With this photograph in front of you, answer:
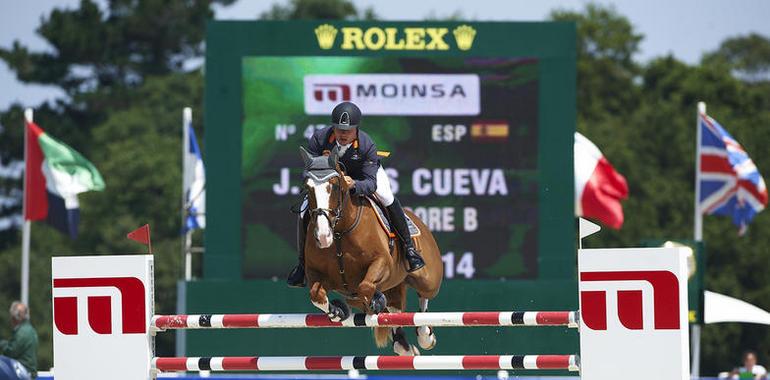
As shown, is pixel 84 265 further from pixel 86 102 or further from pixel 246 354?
pixel 86 102

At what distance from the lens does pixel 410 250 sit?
34.0 feet

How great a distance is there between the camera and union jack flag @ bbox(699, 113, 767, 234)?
2038cm

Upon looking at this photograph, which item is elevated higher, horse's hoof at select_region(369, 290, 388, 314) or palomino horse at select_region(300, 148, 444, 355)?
palomino horse at select_region(300, 148, 444, 355)

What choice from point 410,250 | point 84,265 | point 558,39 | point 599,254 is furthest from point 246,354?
point 599,254

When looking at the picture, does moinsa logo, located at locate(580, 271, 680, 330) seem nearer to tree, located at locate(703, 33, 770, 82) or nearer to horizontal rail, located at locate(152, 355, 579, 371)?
horizontal rail, located at locate(152, 355, 579, 371)

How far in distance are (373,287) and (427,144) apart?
19.4 ft

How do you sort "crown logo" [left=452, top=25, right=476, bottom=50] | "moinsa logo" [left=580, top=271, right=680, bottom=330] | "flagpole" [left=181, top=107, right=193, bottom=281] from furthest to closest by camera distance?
"flagpole" [left=181, top=107, right=193, bottom=281] → "crown logo" [left=452, top=25, right=476, bottom=50] → "moinsa logo" [left=580, top=271, right=680, bottom=330]

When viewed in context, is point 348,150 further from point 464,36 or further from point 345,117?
point 464,36

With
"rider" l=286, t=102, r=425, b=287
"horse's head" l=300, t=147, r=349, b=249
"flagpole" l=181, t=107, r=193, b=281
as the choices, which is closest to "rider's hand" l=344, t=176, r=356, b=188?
"rider" l=286, t=102, r=425, b=287

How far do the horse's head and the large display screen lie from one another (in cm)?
594

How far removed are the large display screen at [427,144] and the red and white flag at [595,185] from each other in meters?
3.15

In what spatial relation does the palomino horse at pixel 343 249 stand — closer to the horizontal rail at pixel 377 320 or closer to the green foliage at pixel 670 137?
the horizontal rail at pixel 377 320

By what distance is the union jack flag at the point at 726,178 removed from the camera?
2038cm

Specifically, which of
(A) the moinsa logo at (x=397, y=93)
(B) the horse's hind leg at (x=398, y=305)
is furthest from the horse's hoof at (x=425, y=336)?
(A) the moinsa logo at (x=397, y=93)
